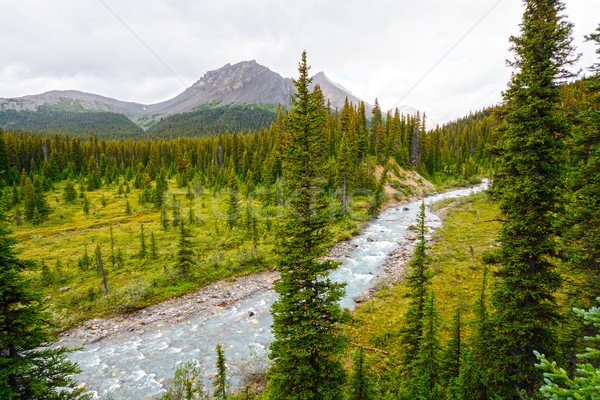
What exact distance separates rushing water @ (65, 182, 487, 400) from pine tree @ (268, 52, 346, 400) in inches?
286

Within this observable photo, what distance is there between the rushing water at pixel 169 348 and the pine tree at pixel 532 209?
13201 millimetres

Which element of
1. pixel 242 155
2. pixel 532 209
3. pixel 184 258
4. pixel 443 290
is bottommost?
pixel 443 290

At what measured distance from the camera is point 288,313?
11.1 metres

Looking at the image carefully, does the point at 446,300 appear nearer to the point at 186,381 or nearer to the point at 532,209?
the point at 532,209

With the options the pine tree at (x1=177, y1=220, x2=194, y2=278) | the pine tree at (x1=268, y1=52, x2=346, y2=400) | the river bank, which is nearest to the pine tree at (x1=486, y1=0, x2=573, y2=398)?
the pine tree at (x1=268, y1=52, x2=346, y2=400)

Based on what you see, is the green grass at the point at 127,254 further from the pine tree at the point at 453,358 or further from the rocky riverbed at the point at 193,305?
the pine tree at the point at 453,358

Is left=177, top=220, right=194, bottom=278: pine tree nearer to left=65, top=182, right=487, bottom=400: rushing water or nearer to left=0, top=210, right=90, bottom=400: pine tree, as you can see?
left=65, top=182, right=487, bottom=400: rushing water

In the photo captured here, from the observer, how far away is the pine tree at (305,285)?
33.9ft

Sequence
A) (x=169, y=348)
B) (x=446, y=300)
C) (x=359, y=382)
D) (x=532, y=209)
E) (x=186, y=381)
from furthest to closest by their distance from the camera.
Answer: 1. (x=446, y=300)
2. (x=169, y=348)
3. (x=186, y=381)
4. (x=532, y=209)
5. (x=359, y=382)

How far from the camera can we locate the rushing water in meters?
14.9

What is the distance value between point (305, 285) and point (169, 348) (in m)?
13.3

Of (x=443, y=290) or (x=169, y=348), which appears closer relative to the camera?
(x=169, y=348)

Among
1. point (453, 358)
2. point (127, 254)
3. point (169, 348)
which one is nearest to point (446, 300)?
point (453, 358)

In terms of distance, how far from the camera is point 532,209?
31.3 feet
